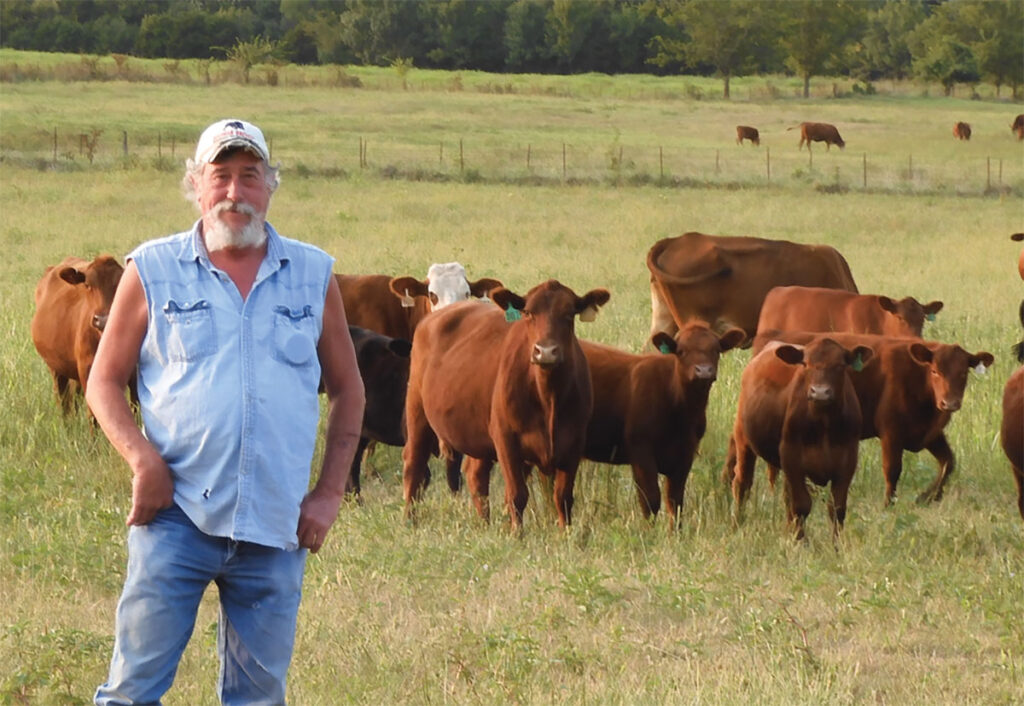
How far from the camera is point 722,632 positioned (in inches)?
257

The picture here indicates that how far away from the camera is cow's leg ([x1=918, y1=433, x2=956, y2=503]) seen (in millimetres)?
9734

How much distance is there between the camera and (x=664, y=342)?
8852mm

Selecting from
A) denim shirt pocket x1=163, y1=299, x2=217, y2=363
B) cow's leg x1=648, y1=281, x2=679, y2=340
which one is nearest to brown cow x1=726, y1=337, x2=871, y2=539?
denim shirt pocket x1=163, y1=299, x2=217, y2=363

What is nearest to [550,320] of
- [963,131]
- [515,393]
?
[515,393]

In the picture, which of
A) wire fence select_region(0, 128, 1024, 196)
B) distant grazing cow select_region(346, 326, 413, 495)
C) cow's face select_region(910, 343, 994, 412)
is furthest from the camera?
wire fence select_region(0, 128, 1024, 196)

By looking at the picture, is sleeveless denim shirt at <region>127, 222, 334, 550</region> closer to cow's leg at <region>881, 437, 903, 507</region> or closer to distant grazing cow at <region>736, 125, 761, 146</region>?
cow's leg at <region>881, 437, 903, 507</region>

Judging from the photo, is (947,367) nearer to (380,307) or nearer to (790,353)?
(790,353)

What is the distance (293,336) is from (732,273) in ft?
35.9

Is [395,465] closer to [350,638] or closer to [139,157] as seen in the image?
[350,638]

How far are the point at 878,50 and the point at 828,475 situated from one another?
342ft

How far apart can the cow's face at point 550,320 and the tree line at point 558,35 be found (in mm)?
75892

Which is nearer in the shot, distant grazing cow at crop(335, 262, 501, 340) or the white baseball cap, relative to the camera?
the white baseball cap

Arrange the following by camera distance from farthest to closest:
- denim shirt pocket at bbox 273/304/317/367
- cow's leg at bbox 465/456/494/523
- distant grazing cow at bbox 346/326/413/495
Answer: distant grazing cow at bbox 346/326/413/495, cow's leg at bbox 465/456/494/523, denim shirt pocket at bbox 273/304/317/367

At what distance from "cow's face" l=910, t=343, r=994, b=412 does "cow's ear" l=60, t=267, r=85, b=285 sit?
541cm
